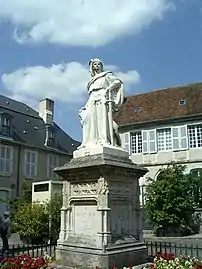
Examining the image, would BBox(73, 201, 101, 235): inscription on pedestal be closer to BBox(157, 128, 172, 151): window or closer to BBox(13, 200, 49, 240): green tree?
BBox(13, 200, 49, 240): green tree

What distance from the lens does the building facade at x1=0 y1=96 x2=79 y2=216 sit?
26.6 metres

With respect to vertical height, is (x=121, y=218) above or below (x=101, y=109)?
below

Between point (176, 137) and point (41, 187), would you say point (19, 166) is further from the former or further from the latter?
point (176, 137)

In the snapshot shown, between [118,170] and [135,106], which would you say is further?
[135,106]

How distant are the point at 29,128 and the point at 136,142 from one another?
10.2 meters

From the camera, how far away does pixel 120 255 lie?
21.8 feet

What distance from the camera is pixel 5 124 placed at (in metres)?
27.6

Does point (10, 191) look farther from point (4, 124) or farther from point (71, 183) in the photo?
point (71, 183)

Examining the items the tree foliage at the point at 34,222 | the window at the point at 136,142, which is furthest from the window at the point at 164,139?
the tree foliage at the point at 34,222

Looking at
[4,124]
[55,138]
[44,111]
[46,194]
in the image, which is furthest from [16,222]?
[44,111]

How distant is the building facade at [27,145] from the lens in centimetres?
2664

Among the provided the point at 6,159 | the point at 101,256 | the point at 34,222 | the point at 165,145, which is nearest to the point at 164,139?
the point at 165,145

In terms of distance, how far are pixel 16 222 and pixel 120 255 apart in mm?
9780

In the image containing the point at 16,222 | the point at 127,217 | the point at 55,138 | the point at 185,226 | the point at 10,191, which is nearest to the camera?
the point at 127,217
